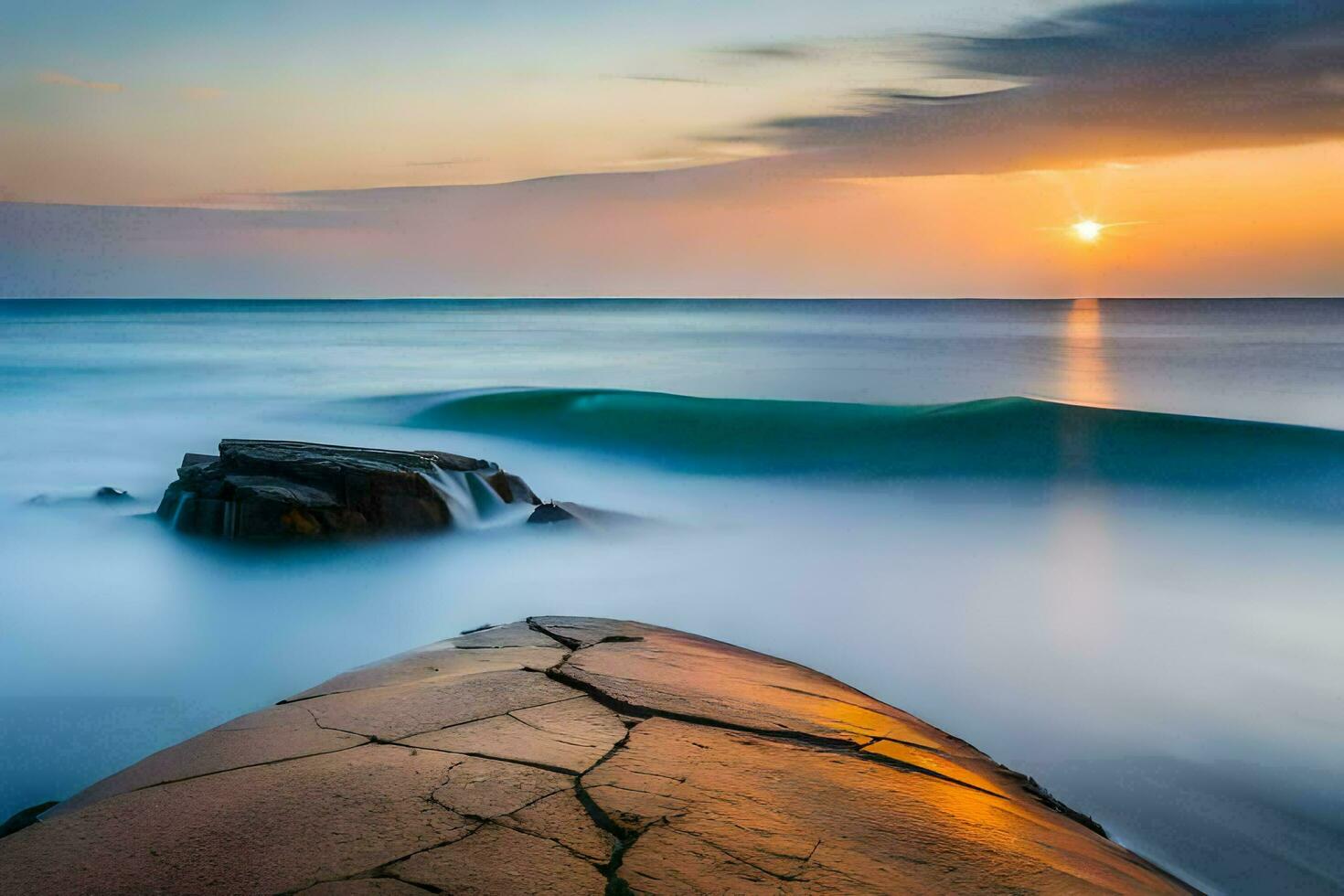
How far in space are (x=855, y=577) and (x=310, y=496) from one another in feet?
12.4

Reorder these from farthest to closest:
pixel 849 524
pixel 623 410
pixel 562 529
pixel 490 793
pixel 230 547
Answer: pixel 623 410, pixel 849 524, pixel 562 529, pixel 230 547, pixel 490 793

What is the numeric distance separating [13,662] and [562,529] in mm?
3599

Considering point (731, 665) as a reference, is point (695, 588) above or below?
below

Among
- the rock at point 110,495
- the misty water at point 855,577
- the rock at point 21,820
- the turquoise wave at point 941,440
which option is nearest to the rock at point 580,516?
the misty water at point 855,577

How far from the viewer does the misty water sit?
4.02m

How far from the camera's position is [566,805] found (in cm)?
199

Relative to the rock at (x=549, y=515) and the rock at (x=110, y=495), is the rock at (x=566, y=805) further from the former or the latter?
the rock at (x=110, y=495)

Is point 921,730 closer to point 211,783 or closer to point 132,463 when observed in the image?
point 211,783

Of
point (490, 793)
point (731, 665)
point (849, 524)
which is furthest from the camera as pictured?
point (849, 524)

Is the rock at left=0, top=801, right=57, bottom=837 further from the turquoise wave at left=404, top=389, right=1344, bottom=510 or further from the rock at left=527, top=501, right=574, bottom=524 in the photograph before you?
the turquoise wave at left=404, top=389, right=1344, bottom=510

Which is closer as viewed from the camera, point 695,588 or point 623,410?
point 695,588

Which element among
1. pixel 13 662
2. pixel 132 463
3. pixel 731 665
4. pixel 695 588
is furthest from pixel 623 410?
pixel 731 665

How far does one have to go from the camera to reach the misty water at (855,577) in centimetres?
402

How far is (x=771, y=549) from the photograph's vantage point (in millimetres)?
7902
